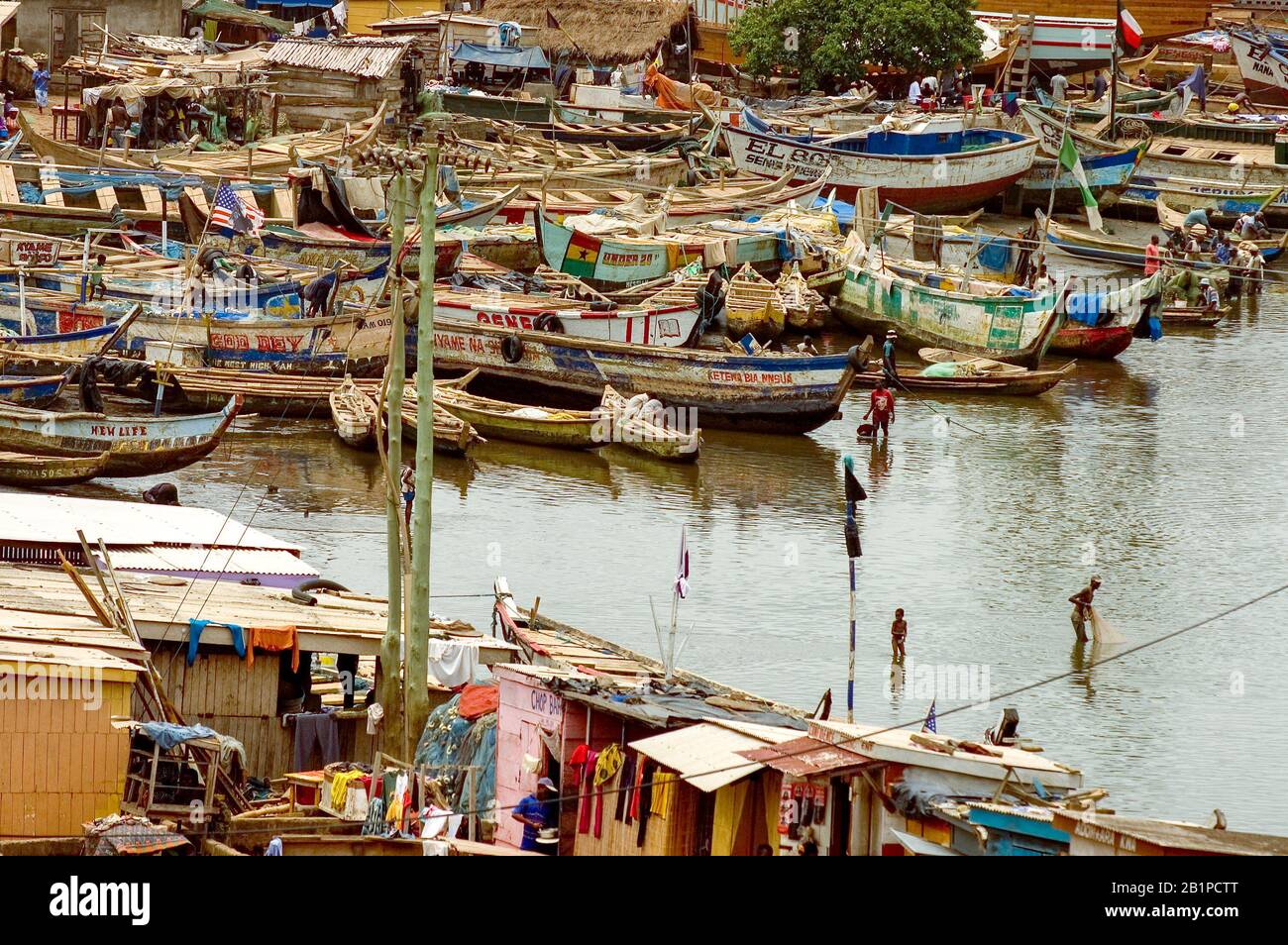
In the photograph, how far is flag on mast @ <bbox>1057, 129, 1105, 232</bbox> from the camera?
5275 centimetres

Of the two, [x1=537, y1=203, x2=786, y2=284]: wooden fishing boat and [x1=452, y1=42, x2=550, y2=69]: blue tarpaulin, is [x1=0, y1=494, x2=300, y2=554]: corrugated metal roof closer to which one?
[x1=537, y1=203, x2=786, y2=284]: wooden fishing boat

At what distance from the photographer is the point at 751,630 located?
82.7 ft

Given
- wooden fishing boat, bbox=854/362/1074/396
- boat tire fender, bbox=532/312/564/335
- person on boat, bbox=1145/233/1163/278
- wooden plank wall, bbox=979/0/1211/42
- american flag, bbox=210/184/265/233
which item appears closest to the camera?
boat tire fender, bbox=532/312/564/335

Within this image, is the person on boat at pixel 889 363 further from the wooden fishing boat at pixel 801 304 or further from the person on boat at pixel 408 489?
the person on boat at pixel 408 489

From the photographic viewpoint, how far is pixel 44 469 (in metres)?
28.2

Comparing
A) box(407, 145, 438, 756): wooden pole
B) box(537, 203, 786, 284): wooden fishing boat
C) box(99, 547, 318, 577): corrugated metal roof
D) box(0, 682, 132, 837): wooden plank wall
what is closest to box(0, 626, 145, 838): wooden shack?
box(0, 682, 132, 837): wooden plank wall

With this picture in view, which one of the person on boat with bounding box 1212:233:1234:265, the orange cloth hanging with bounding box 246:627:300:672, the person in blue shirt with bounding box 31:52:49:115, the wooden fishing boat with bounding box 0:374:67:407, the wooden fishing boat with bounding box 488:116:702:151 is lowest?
the orange cloth hanging with bounding box 246:627:300:672

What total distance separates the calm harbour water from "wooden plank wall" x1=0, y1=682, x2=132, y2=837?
8.49 metres

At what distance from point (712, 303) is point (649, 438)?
6.37 meters

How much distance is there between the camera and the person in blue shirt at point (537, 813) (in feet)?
54.5

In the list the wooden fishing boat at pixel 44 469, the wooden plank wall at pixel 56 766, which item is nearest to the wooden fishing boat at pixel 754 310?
the wooden fishing boat at pixel 44 469

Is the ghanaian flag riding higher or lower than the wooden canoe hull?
higher

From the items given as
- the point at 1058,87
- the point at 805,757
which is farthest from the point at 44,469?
the point at 1058,87
